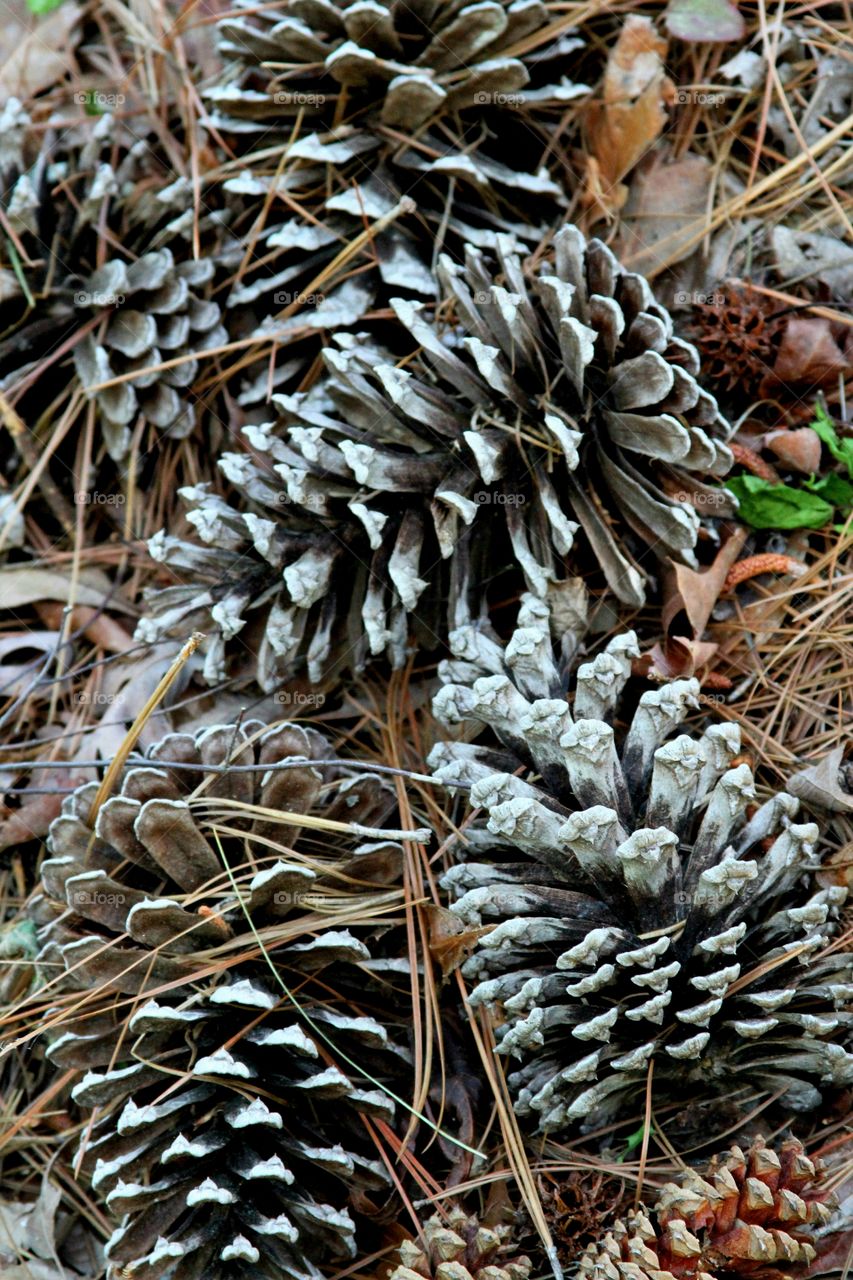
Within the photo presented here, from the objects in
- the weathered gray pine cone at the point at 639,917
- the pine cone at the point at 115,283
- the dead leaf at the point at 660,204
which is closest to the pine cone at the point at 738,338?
the dead leaf at the point at 660,204

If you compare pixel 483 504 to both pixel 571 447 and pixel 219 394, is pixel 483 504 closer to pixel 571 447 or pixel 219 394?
pixel 571 447

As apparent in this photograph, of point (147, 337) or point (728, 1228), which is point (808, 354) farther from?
point (728, 1228)

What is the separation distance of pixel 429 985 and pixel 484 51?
1398mm

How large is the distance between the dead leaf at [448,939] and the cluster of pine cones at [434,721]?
0.02 meters

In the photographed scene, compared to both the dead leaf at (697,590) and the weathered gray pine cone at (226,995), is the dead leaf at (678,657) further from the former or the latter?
the weathered gray pine cone at (226,995)

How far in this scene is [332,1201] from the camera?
1.36m

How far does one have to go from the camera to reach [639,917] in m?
1.32

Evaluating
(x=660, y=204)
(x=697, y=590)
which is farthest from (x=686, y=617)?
(x=660, y=204)

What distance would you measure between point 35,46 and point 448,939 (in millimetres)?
1768

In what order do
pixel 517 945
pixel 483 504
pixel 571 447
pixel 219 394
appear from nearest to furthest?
1. pixel 517 945
2. pixel 571 447
3. pixel 483 504
4. pixel 219 394

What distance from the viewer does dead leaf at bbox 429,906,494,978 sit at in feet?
4.46

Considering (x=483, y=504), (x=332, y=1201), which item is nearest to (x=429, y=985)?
(x=332, y=1201)

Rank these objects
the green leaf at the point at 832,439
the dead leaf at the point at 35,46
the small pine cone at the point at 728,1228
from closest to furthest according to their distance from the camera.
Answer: the small pine cone at the point at 728,1228 < the green leaf at the point at 832,439 < the dead leaf at the point at 35,46

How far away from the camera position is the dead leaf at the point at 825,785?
1.45 metres
